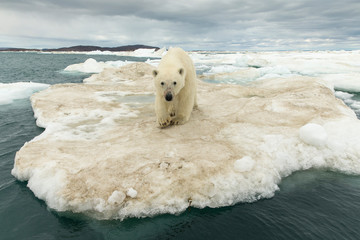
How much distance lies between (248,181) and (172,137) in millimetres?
1955

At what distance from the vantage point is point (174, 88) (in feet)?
16.3

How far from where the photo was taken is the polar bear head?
15.6 ft

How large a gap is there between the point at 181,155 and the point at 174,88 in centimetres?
148

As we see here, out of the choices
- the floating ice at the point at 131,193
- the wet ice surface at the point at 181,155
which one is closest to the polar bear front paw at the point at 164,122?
the wet ice surface at the point at 181,155

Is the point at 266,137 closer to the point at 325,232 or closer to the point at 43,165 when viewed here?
the point at 325,232

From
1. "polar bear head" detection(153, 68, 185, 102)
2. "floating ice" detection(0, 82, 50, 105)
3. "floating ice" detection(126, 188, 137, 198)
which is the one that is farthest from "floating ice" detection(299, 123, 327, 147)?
"floating ice" detection(0, 82, 50, 105)

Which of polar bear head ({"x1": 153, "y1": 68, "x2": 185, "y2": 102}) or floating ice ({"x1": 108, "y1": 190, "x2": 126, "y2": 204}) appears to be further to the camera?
polar bear head ({"x1": 153, "y1": 68, "x2": 185, "y2": 102})

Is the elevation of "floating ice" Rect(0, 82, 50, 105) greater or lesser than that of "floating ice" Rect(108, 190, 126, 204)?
lesser

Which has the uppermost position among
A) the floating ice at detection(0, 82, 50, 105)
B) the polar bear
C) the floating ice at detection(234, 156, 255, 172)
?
the polar bear

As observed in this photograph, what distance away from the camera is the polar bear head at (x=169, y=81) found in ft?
15.6

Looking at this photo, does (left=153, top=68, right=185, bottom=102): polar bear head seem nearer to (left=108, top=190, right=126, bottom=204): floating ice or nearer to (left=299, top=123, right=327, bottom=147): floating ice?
(left=108, top=190, right=126, bottom=204): floating ice

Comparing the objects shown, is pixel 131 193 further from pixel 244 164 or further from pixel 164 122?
pixel 164 122

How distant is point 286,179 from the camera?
441 centimetres

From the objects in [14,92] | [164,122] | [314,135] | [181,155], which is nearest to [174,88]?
[164,122]
